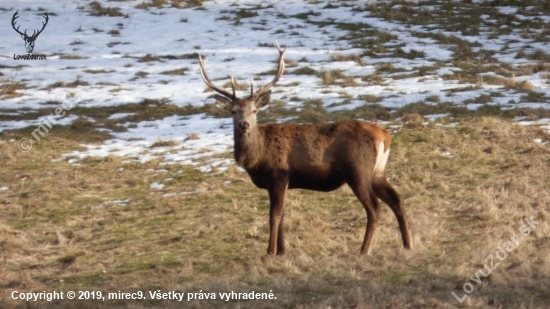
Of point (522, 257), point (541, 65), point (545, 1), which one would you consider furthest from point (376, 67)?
point (522, 257)

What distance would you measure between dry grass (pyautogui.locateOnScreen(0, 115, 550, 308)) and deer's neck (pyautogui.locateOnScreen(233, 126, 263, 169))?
1127mm

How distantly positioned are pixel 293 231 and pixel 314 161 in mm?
1257

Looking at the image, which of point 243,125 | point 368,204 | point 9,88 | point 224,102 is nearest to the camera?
point 368,204

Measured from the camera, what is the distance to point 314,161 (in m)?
9.27

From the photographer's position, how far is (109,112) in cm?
1759

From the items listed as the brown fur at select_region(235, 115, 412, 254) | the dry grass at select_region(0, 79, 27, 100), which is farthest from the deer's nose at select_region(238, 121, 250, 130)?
the dry grass at select_region(0, 79, 27, 100)

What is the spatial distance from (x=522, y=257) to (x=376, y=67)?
12.8 meters

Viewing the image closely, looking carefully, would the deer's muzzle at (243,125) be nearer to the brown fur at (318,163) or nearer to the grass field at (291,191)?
the brown fur at (318,163)

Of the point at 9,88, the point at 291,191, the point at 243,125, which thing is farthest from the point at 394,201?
the point at 9,88

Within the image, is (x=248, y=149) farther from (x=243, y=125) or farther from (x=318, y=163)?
(x=318, y=163)

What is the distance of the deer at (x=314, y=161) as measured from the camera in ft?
29.8

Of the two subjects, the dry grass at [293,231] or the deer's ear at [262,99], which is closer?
the dry grass at [293,231]

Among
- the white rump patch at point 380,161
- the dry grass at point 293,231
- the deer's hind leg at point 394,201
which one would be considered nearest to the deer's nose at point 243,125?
the dry grass at point 293,231

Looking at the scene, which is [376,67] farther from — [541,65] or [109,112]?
[109,112]
